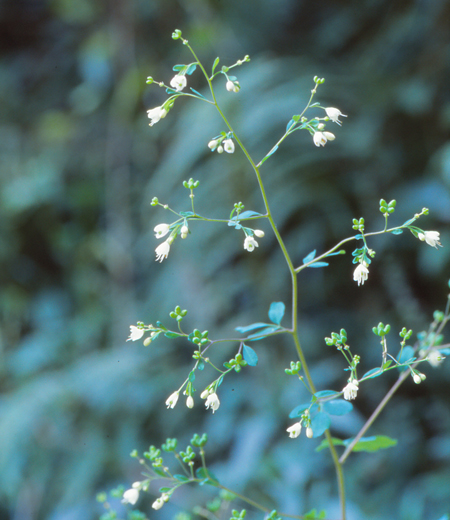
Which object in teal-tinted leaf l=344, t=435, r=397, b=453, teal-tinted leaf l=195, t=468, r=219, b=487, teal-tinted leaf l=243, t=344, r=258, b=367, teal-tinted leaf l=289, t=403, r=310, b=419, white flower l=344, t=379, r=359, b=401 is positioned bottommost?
teal-tinted leaf l=344, t=435, r=397, b=453

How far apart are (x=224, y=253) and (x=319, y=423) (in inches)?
37.1

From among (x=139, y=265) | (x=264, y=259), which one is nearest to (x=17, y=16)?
(x=139, y=265)

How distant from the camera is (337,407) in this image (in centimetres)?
31

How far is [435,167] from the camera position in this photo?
111cm

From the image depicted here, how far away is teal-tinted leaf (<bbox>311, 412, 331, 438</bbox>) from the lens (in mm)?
285

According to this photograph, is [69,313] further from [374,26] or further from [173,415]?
[374,26]

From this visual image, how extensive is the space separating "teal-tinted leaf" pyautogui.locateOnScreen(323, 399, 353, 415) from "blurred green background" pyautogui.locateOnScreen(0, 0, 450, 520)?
560mm

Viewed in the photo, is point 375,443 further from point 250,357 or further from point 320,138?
point 320,138

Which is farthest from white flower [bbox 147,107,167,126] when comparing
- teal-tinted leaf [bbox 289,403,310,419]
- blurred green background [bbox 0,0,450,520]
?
blurred green background [bbox 0,0,450,520]

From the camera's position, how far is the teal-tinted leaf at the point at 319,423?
0.28 meters

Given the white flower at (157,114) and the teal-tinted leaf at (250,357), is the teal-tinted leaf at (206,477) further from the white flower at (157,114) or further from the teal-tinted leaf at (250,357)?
the white flower at (157,114)

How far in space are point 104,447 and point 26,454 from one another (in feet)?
0.72

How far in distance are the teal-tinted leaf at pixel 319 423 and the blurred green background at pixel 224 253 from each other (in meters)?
0.57

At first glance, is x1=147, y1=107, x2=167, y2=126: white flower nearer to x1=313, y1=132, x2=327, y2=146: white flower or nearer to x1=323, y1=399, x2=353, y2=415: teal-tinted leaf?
x1=313, y1=132, x2=327, y2=146: white flower
